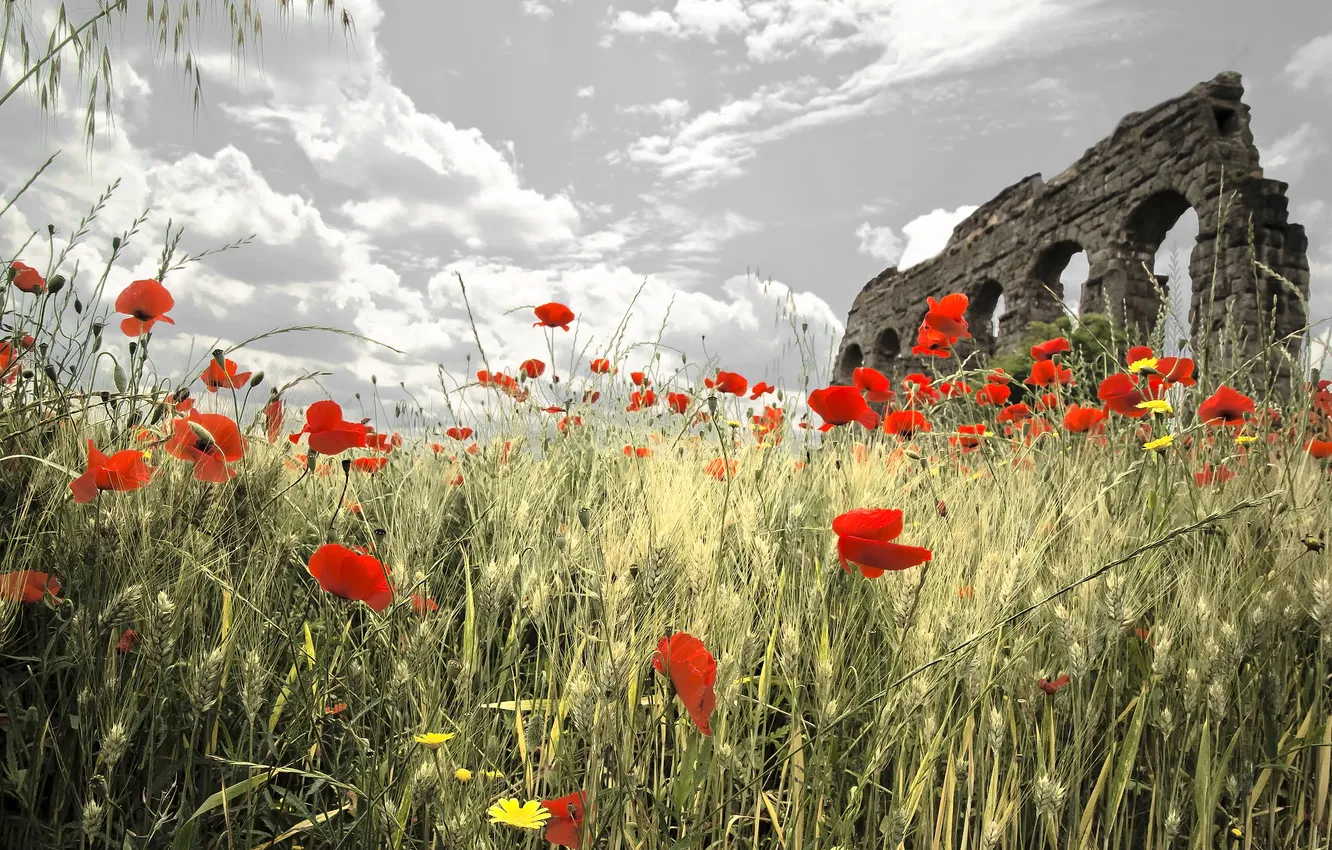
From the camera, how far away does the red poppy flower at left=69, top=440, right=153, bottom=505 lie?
1.08 meters

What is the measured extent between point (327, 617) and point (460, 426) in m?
1.68

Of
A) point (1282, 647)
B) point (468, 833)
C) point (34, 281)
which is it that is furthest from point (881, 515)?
point (34, 281)

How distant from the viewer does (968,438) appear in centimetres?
229

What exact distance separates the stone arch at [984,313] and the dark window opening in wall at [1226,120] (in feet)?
14.8

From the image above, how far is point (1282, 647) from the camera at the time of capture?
1.31 meters

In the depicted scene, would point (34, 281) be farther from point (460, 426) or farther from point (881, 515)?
point (881, 515)

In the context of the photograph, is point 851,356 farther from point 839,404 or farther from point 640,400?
point 839,404

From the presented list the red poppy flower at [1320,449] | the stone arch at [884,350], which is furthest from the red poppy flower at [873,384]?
the stone arch at [884,350]

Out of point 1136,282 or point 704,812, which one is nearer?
point 704,812

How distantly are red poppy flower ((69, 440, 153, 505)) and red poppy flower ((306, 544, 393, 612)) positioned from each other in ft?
1.33

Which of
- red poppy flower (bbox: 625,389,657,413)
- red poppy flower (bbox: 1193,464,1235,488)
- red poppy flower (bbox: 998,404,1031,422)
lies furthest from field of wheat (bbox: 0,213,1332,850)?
red poppy flower (bbox: 625,389,657,413)

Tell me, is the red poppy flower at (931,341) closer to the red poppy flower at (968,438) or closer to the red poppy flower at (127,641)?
the red poppy flower at (968,438)

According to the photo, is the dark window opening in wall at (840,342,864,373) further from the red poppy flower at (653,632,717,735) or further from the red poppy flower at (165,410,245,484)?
the red poppy flower at (653,632,717,735)

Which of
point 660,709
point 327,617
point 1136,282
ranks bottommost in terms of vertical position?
point 660,709
